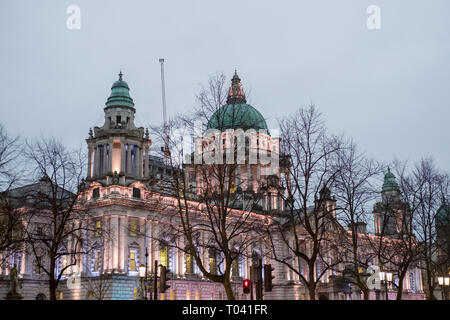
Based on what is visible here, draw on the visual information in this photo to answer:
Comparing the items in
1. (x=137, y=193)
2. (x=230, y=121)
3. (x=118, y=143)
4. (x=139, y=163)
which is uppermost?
(x=118, y=143)

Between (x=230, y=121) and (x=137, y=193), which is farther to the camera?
(x=137, y=193)

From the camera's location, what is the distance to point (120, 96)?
8525cm

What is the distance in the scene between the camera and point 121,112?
8469cm

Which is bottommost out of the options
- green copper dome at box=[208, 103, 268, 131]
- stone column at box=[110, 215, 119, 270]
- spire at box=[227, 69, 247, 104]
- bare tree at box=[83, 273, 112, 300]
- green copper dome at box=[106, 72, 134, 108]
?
bare tree at box=[83, 273, 112, 300]

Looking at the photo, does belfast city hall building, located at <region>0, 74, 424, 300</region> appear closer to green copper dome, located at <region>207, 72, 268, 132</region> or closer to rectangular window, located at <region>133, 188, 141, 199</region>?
rectangular window, located at <region>133, 188, 141, 199</region>

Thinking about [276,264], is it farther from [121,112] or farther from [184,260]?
[121,112]

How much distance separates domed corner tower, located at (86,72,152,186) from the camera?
82625 millimetres

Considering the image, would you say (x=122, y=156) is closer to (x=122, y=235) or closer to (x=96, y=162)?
(x=96, y=162)

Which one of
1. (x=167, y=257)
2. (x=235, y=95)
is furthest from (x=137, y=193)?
(x=235, y=95)

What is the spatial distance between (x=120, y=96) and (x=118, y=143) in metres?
7.56

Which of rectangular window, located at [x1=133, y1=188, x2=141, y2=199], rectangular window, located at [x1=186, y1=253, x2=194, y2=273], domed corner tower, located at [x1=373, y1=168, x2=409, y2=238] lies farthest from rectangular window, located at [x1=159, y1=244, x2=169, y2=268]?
domed corner tower, located at [x1=373, y1=168, x2=409, y2=238]

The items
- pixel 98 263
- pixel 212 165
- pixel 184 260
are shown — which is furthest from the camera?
pixel 184 260
